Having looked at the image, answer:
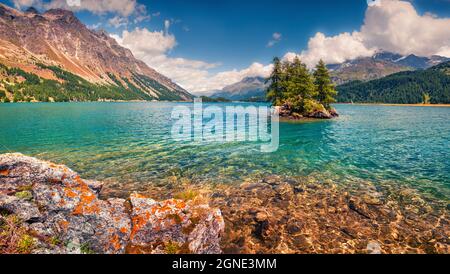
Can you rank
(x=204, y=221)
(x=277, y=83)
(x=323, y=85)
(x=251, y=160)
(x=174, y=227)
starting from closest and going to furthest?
(x=174, y=227), (x=204, y=221), (x=251, y=160), (x=323, y=85), (x=277, y=83)

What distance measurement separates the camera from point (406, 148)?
28.1 metres

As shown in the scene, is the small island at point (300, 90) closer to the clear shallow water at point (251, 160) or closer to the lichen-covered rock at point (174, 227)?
the clear shallow water at point (251, 160)

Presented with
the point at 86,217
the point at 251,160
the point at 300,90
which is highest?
the point at 300,90

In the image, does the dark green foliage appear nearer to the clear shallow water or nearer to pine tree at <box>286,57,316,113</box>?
pine tree at <box>286,57,316,113</box>

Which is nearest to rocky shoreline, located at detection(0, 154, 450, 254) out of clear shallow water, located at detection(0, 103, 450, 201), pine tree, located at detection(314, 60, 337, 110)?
clear shallow water, located at detection(0, 103, 450, 201)

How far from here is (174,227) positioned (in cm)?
913

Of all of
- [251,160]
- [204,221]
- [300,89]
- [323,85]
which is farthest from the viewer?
[323,85]

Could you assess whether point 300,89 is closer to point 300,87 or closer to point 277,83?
point 300,87

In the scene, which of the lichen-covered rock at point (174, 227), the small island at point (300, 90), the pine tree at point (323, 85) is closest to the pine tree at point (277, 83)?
the small island at point (300, 90)

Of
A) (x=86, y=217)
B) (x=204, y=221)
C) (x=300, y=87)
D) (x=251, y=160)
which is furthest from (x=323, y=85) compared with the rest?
(x=86, y=217)

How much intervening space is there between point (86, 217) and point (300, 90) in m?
76.6

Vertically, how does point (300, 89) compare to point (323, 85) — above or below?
below

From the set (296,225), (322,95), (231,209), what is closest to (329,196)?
(296,225)

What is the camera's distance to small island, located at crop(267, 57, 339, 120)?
73.9 meters
